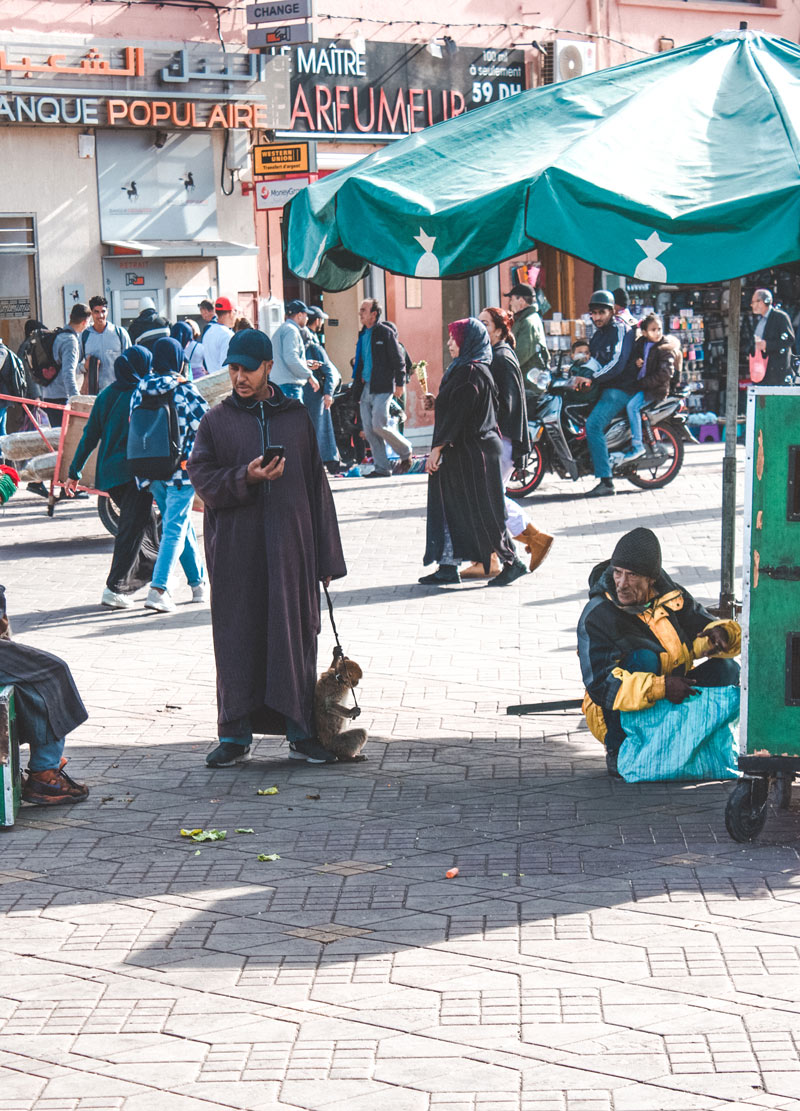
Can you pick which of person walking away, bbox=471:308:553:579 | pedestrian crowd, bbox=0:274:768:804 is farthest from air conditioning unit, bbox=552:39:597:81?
person walking away, bbox=471:308:553:579

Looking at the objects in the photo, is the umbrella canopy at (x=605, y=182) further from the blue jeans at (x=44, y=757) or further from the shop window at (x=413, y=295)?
the shop window at (x=413, y=295)

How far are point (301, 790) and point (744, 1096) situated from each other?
3137 mm

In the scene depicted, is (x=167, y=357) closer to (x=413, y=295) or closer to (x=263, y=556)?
(x=263, y=556)

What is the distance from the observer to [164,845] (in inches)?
239

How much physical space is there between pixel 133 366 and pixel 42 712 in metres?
4.77

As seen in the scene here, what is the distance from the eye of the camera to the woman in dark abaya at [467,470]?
35.6 ft

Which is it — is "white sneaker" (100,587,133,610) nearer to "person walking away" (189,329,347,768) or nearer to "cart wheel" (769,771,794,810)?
"person walking away" (189,329,347,768)

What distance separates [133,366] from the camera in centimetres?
1083

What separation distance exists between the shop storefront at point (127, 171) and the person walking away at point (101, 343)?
2.83 m

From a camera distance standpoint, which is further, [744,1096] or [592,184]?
[592,184]

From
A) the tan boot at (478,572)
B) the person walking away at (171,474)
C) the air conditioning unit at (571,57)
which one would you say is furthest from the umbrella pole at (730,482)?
the air conditioning unit at (571,57)

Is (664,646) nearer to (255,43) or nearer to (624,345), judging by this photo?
(624,345)

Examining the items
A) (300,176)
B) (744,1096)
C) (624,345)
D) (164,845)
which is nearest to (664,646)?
(164,845)

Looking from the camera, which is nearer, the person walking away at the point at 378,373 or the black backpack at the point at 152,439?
the black backpack at the point at 152,439
